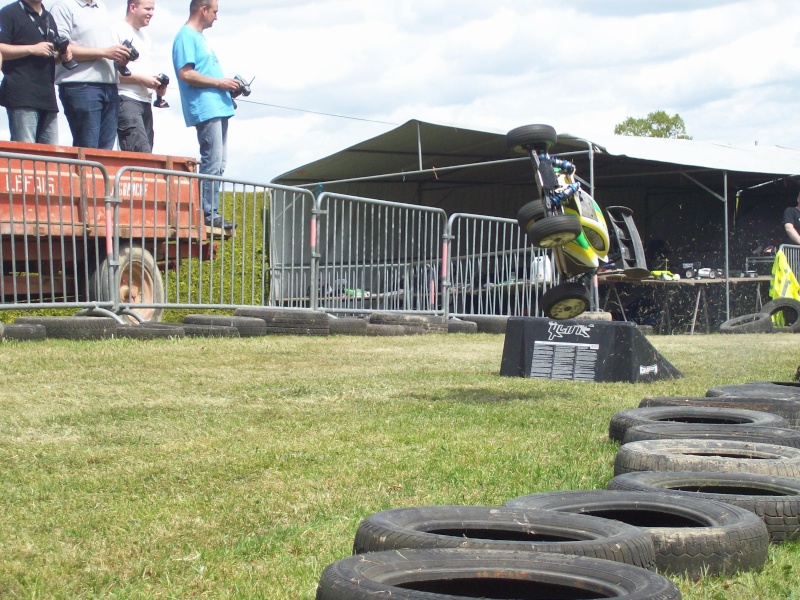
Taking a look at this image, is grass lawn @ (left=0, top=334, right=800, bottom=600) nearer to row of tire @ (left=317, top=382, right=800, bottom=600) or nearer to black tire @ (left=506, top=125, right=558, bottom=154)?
row of tire @ (left=317, top=382, right=800, bottom=600)

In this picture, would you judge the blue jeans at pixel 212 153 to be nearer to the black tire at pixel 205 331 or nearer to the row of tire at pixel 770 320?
the black tire at pixel 205 331

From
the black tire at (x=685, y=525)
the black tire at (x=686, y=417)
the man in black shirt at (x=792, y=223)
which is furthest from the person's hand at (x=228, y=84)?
the man in black shirt at (x=792, y=223)

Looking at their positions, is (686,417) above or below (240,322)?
below

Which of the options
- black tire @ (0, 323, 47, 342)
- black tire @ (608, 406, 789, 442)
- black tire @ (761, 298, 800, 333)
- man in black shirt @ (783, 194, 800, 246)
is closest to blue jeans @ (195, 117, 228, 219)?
black tire @ (0, 323, 47, 342)

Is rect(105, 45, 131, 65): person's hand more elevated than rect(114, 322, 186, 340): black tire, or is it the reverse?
rect(105, 45, 131, 65): person's hand

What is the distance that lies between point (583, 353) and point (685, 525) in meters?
4.55

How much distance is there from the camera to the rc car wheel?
19.3 ft

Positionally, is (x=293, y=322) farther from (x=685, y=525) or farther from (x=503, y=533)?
(x=503, y=533)

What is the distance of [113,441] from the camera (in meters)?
4.65

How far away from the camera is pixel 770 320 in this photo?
1584 cm

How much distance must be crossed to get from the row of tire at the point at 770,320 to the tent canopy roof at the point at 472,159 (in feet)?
9.96

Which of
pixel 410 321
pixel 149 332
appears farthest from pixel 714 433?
pixel 410 321

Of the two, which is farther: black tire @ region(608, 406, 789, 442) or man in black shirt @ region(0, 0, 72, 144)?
man in black shirt @ region(0, 0, 72, 144)

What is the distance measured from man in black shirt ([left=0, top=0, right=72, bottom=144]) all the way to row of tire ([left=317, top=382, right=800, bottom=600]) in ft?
23.5
